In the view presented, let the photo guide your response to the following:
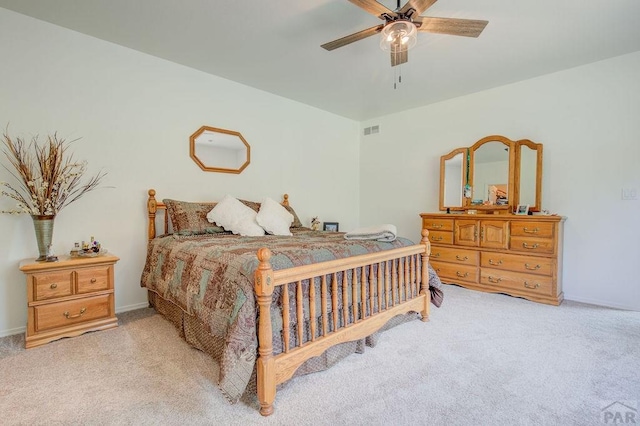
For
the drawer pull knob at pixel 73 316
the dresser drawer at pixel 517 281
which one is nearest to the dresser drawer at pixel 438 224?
the dresser drawer at pixel 517 281

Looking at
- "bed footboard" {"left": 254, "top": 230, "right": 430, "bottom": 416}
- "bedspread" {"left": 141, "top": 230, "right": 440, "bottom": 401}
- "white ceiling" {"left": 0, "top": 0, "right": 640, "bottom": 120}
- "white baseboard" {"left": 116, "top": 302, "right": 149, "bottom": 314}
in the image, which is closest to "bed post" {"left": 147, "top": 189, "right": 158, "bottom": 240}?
"bedspread" {"left": 141, "top": 230, "right": 440, "bottom": 401}

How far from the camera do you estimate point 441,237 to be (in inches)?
154

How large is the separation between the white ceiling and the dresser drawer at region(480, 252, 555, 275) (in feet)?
6.78

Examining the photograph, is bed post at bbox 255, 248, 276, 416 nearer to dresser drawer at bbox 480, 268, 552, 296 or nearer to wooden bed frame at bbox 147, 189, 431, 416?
wooden bed frame at bbox 147, 189, 431, 416

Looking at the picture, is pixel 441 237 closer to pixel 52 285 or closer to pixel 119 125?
pixel 119 125

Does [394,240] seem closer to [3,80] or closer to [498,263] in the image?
[498,263]

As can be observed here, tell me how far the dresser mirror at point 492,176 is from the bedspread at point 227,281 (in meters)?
1.71

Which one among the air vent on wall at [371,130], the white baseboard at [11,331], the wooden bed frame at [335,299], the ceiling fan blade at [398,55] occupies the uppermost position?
the air vent on wall at [371,130]

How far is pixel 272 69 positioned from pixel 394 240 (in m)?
2.32

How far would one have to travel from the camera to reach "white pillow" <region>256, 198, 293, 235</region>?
3148 mm

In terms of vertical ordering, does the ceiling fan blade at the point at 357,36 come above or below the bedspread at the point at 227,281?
above

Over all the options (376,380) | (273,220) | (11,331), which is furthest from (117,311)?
(376,380)

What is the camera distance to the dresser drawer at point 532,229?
10.3 ft

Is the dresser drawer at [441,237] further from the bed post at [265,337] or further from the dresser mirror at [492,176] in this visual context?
the bed post at [265,337]
